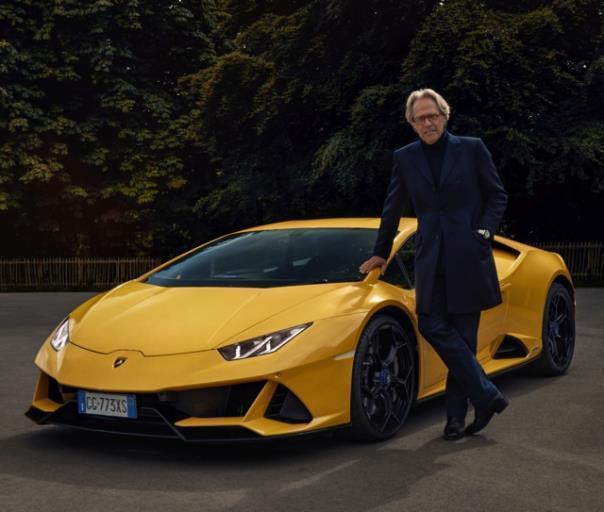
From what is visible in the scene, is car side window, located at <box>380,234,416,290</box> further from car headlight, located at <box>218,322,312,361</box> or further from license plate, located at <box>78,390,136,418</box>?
license plate, located at <box>78,390,136,418</box>

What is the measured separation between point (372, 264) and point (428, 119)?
928 millimetres

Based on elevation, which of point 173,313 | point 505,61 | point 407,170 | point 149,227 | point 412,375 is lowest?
point 149,227

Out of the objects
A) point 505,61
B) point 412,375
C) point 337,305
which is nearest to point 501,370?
point 412,375

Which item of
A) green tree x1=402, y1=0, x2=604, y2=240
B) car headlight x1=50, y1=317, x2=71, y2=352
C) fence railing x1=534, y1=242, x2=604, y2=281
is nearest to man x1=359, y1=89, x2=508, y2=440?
car headlight x1=50, y1=317, x2=71, y2=352

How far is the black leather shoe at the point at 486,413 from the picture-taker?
530 centimetres

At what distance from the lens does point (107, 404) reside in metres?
4.88

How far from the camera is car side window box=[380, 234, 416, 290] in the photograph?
5832 mm

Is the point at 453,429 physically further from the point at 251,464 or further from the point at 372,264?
the point at 251,464

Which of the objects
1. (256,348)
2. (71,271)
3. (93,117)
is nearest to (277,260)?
(256,348)

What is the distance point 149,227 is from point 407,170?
2285 cm

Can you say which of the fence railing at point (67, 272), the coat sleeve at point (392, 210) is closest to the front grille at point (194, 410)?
the coat sleeve at point (392, 210)

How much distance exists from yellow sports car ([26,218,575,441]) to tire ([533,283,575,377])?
941 mm

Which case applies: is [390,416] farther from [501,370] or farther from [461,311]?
[501,370]

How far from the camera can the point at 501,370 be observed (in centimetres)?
653
